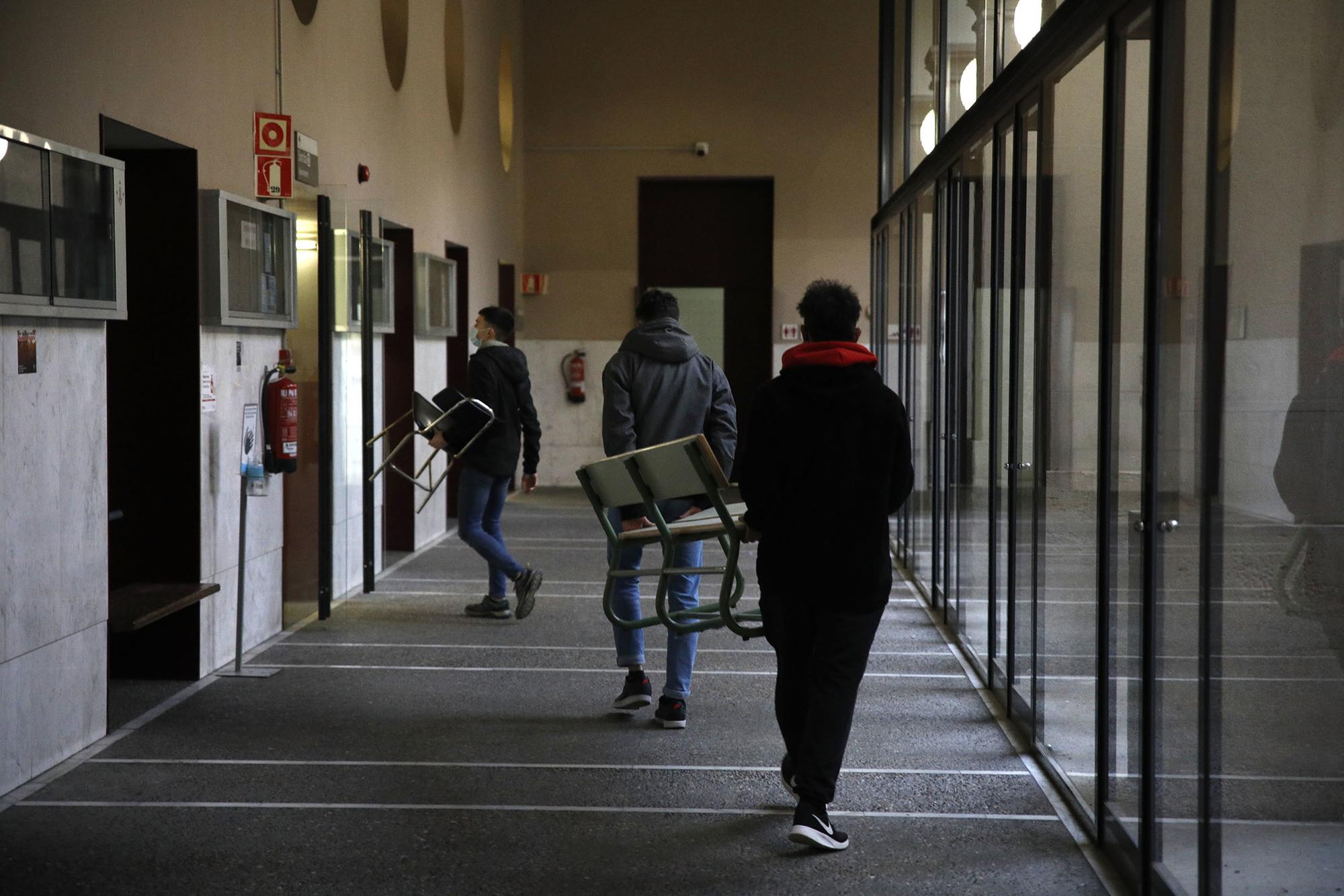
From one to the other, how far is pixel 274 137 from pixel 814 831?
423 centimetres

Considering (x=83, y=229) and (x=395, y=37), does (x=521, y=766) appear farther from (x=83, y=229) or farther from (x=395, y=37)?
(x=395, y=37)

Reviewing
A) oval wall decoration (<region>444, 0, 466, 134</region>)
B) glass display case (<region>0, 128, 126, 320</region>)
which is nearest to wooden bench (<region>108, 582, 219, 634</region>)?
glass display case (<region>0, 128, 126, 320</region>)

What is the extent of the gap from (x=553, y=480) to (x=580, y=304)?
1943mm

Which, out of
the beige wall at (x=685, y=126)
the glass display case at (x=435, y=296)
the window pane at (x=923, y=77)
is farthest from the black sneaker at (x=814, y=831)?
the beige wall at (x=685, y=126)

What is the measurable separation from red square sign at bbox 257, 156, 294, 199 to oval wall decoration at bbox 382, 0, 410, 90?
2.98 m

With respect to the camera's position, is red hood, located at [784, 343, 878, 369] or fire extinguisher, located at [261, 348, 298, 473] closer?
red hood, located at [784, 343, 878, 369]

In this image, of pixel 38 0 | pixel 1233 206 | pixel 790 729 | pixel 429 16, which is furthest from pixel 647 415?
pixel 429 16

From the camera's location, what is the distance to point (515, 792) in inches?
172

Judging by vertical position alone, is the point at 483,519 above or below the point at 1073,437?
below

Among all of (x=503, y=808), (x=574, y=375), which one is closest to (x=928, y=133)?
(x=503, y=808)

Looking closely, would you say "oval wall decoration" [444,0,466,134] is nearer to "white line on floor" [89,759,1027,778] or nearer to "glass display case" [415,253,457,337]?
"glass display case" [415,253,457,337]

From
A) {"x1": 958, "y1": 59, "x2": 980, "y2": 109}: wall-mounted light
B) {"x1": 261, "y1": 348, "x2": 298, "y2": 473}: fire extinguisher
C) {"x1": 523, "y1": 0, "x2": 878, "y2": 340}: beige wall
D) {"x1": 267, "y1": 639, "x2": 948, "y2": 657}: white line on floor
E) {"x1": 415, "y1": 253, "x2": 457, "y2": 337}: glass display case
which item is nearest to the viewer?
{"x1": 261, "y1": 348, "x2": 298, "y2": 473}: fire extinguisher

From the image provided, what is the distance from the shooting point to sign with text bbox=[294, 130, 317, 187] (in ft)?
22.3

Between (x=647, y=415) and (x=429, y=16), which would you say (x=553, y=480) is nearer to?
(x=429, y=16)
